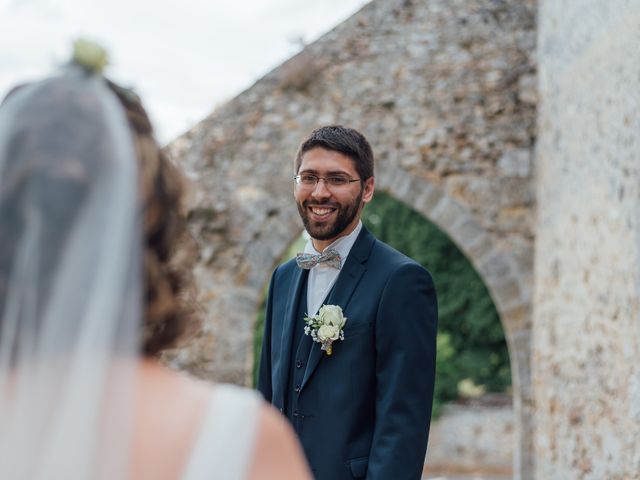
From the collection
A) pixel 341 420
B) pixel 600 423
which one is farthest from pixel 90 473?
pixel 600 423

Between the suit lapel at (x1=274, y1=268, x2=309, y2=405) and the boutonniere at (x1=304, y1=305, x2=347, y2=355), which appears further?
the suit lapel at (x1=274, y1=268, x2=309, y2=405)

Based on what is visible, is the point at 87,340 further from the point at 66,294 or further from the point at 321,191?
the point at 321,191

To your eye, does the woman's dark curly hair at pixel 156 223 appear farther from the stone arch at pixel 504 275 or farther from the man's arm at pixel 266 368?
the stone arch at pixel 504 275

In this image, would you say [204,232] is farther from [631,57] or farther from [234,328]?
[631,57]

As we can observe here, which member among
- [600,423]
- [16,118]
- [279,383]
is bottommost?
[600,423]

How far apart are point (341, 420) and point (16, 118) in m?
1.46

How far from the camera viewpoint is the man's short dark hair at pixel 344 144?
2494mm

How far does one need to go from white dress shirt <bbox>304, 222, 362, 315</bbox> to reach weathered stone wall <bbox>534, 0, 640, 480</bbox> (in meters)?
2.22

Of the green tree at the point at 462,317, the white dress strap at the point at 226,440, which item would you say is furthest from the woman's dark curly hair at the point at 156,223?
the green tree at the point at 462,317

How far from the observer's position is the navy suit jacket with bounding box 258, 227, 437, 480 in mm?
2250

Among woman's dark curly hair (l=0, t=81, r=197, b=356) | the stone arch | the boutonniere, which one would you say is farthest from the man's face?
the stone arch

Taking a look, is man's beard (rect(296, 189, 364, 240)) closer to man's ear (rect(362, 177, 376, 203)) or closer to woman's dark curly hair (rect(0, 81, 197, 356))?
man's ear (rect(362, 177, 376, 203))

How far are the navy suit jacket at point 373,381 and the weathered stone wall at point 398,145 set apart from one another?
14.4 feet

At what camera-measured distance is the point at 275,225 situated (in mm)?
6895
